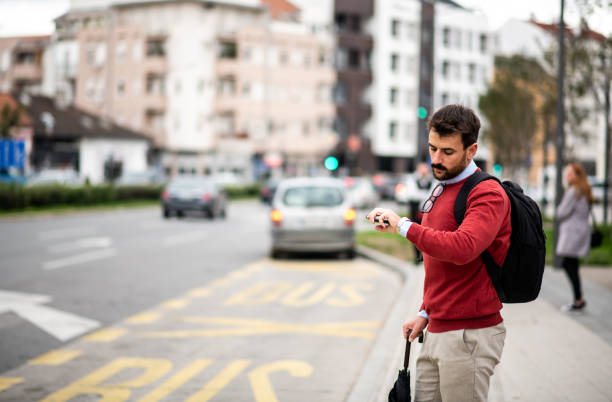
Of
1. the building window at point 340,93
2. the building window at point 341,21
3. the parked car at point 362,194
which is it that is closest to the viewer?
the parked car at point 362,194

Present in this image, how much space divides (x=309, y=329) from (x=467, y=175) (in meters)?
5.62

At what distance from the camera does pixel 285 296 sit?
11.2m

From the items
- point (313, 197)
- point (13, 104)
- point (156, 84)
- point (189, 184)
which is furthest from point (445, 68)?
point (313, 197)

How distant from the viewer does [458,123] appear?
319 cm

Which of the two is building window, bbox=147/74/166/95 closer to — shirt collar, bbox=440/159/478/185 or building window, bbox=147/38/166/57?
building window, bbox=147/38/166/57

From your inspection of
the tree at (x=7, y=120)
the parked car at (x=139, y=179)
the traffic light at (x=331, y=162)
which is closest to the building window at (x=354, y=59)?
the parked car at (x=139, y=179)

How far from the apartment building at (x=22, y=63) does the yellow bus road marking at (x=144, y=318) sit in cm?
7475

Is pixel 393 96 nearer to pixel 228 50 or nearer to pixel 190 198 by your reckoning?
pixel 228 50

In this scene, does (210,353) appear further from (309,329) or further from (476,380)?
(476,380)

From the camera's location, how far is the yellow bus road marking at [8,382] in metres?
6.02

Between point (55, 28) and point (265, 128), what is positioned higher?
point (55, 28)

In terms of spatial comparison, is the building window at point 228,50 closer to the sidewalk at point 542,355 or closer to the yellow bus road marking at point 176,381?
the sidewalk at point 542,355

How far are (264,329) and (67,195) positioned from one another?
2744cm

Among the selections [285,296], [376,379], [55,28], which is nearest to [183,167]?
[55,28]
